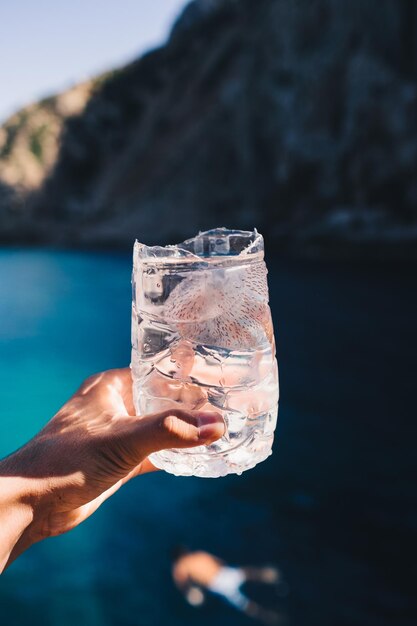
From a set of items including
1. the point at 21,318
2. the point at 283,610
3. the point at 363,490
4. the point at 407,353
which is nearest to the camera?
the point at 283,610

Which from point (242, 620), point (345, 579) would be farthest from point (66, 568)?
point (345, 579)

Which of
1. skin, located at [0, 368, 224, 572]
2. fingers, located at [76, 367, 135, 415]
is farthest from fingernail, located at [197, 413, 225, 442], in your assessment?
fingers, located at [76, 367, 135, 415]

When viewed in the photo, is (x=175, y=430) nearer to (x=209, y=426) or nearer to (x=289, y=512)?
(x=209, y=426)

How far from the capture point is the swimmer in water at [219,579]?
4285mm

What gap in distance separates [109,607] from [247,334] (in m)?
3.80

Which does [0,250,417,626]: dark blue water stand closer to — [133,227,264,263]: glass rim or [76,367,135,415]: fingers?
[76,367,135,415]: fingers

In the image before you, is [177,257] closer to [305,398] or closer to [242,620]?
[242,620]

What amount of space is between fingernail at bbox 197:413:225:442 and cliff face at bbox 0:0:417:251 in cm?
1495

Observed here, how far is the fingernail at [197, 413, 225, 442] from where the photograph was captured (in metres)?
1.28

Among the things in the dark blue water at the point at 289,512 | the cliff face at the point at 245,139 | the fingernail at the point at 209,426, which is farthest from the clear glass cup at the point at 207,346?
the cliff face at the point at 245,139

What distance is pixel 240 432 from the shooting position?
4.80ft

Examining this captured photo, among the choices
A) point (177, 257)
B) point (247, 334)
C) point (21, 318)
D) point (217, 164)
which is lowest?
point (21, 318)

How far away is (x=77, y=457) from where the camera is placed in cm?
137

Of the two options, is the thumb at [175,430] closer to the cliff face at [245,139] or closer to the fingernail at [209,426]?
the fingernail at [209,426]
